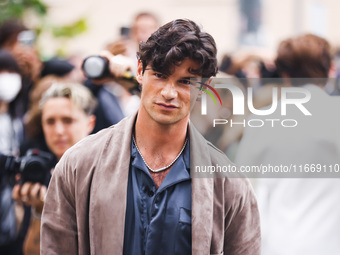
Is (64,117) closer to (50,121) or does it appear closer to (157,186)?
(50,121)

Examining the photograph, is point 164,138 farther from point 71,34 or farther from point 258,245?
point 71,34

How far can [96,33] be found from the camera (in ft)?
46.9

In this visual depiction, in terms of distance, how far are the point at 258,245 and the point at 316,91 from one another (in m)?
0.96

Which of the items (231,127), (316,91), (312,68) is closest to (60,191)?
(231,127)

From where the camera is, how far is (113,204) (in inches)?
91.1

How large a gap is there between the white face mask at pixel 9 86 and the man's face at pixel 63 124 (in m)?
0.78

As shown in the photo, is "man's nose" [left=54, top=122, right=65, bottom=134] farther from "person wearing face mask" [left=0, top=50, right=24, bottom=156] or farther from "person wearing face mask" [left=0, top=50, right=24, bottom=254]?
"person wearing face mask" [left=0, top=50, right=24, bottom=156]

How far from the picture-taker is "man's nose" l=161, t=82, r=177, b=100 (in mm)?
2324

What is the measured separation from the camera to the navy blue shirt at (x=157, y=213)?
2.30m

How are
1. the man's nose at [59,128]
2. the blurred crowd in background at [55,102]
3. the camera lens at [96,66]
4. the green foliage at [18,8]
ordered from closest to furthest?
the camera lens at [96,66] → the blurred crowd in background at [55,102] → the man's nose at [59,128] → the green foliage at [18,8]

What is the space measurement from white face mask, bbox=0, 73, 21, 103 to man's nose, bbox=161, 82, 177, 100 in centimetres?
236

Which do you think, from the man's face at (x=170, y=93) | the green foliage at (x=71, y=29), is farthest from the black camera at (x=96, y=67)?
the green foliage at (x=71, y=29)

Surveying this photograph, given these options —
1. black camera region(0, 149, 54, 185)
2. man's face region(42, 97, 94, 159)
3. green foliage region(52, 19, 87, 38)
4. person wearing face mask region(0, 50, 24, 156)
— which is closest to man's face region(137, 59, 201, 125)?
black camera region(0, 149, 54, 185)

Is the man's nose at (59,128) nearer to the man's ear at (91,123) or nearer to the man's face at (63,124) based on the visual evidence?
the man's face at (63,124)
